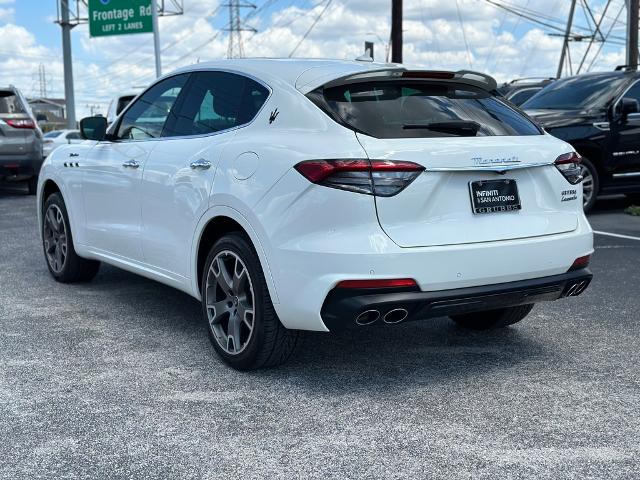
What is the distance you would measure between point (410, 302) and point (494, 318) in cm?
156

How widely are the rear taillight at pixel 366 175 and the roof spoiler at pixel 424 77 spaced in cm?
58

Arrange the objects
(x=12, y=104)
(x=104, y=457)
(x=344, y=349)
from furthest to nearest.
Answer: (x=12, y=104) < (x=344, y=349) < (x=104, y=457)

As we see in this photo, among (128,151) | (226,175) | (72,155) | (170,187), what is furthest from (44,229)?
(226,175)

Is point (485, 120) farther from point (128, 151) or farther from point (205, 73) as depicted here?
point (128, 151)

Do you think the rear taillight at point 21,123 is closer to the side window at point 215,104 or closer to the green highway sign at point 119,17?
the side window at point 215,104

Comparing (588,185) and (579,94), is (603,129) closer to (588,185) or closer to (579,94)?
(588,185)

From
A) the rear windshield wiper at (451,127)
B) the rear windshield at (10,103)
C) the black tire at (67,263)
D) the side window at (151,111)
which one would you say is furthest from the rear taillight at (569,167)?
the rear windshield at (10,103)

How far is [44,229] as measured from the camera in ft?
23.5

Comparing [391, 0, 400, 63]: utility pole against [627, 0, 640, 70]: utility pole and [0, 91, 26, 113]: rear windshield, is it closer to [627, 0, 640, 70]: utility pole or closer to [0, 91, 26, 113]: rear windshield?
[627, 0, 640, 70]: utility pole

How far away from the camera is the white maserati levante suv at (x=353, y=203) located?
3.88m

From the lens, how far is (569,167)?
14.8 ft

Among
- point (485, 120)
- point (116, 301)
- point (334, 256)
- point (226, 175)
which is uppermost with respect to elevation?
point (485, 120)

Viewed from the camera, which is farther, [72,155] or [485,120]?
[72,155]

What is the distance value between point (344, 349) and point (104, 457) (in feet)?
6.05
